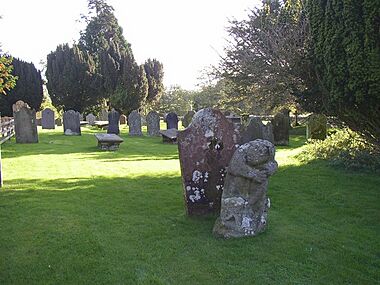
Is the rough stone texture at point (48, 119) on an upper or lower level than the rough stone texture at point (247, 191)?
upper

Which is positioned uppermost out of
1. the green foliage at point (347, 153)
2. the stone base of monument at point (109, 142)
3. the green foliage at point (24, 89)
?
the green foliage at point (24, 89)

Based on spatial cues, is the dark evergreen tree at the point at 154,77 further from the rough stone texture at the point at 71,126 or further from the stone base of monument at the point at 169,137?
the stone base of monument at the point at 169,137

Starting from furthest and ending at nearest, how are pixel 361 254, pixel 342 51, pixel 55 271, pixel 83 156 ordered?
1. pixel 83 156
2. pixel 342 51
3. pixel 361 254
4. pixel 55 271

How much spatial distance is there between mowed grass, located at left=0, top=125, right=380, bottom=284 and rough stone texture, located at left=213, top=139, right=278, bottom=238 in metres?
0.19

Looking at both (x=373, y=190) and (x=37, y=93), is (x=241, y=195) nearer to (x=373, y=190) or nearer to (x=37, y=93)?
(x=373, y=190)

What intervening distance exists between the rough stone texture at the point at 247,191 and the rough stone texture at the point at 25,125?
46.3ft

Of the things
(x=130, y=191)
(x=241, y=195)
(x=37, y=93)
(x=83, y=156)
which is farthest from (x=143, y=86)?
(x=241, y=195)

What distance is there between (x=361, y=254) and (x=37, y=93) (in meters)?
31.1

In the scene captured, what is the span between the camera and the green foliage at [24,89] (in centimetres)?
2905

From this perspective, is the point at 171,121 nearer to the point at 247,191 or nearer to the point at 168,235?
the point at 168,235

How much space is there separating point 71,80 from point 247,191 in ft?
116

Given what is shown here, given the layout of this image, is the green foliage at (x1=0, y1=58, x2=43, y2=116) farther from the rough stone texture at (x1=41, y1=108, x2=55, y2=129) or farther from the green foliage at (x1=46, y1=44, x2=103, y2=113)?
the green foliage at (x1=46, y1=44, x2=103, y2=113)

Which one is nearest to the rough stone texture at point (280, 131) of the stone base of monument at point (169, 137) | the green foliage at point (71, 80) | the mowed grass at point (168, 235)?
the stone base of monument at point (169, 137)

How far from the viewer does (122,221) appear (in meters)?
6.00
